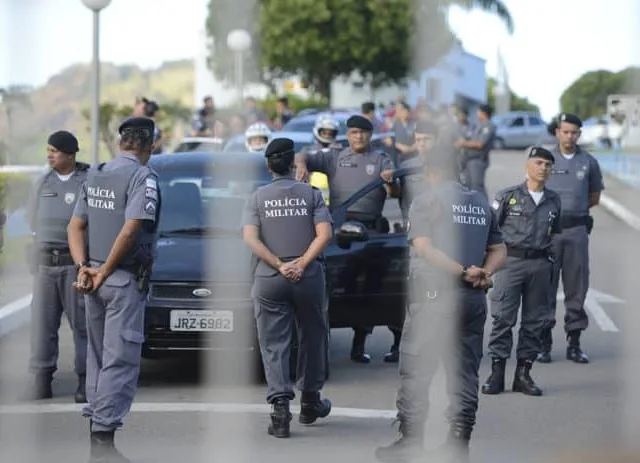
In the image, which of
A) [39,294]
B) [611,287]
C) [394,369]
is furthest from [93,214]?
[611,287]

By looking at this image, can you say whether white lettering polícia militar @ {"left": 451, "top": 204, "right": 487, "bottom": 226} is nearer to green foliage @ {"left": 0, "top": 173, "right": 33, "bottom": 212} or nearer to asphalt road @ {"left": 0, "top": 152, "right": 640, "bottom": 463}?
asphalt road @ {"left": 0, "top": 152, "right": 640, "bottom": 463}

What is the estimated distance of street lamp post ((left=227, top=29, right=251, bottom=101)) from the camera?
3.53 metres

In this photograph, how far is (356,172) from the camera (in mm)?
9453

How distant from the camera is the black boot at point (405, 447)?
5.33m

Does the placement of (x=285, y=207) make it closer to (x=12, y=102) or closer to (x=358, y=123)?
(x=358, y=123)

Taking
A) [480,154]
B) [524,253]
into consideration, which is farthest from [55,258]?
[480,154]

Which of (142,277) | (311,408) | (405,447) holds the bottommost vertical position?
(311,408)

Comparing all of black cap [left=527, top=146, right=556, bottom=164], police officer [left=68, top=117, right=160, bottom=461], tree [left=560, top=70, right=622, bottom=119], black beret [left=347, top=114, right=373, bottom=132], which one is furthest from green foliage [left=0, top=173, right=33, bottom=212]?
tree [left=560, top=70, right=622, bottom=119]

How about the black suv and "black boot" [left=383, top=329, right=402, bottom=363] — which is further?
"black boot" [left=383, top=329, right=402, bottom=363]

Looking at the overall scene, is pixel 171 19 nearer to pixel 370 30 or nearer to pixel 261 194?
pixel 370 30

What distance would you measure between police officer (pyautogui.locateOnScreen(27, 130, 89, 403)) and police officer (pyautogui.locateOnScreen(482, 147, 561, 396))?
2513 mm

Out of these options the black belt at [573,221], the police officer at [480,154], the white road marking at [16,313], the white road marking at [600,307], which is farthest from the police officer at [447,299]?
the police officer at [480,154]

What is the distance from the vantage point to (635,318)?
3729 millimetres

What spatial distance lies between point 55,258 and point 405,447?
2.90m
